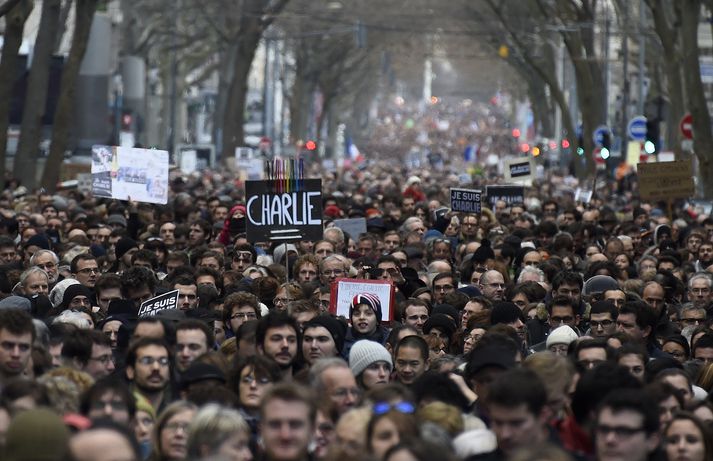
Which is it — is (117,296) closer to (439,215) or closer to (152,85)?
(439,215)

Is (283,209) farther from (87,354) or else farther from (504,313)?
(87,354)

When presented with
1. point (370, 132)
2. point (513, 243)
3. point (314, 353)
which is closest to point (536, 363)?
point (314, 353)

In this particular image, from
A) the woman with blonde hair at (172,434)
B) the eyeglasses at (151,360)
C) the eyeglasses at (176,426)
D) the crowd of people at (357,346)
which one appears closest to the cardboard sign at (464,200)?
the crowd of people at (357,346)

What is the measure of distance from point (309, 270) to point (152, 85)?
59.6m

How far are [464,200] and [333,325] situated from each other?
1105 cm

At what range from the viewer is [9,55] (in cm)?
3019

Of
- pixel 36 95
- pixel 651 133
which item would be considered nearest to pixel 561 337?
pixel 36 95

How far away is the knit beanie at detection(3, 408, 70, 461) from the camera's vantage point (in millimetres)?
6781

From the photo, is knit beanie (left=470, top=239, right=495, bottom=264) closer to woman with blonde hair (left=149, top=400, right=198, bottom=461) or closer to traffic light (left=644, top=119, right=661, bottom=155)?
woman with blonde hair (left=149, top=400, right=198, bottom=461)

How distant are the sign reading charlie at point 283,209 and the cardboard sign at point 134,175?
7329 mm

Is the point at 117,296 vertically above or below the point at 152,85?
below

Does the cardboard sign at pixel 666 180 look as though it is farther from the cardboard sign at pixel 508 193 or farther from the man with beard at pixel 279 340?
the man with beard at pixel 279 340

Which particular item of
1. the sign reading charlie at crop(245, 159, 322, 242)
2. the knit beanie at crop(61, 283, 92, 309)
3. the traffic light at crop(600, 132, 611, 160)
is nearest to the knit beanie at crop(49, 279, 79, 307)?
the knit beanie at crop(61, 283, 92, 309)

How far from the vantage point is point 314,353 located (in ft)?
37.6
